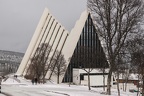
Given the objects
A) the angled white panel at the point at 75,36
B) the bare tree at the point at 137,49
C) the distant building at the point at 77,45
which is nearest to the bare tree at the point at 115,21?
the bare tree at the point at 137,49

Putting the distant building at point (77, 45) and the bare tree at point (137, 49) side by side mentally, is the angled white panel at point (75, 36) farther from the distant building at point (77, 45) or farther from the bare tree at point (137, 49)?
the bare tree at point (137, 49)

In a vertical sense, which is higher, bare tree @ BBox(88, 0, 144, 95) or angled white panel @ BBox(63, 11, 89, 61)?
angled white panel @ BBox(63, 11, 89, 61)

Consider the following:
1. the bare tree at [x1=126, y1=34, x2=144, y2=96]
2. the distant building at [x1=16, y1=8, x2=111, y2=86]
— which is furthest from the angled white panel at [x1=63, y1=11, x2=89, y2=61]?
the bare tree at [x1=126, y1=34, x2=144, y2=96]

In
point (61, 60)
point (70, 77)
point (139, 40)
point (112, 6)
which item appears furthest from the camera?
point (70, 77)

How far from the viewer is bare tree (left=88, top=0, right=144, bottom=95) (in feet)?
90.7

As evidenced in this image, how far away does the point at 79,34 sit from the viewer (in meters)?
92.1

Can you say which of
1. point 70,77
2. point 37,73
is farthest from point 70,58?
point 37,73

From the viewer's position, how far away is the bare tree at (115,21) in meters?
27.7

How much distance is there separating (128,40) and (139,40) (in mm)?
1258

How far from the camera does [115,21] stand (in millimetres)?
28016

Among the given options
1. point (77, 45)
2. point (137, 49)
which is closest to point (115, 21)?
point (137, 49)

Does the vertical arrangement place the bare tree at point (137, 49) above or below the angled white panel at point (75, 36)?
below

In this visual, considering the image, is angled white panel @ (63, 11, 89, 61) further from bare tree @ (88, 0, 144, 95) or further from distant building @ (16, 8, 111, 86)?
bare tree @ (88, 0, 144, 95)

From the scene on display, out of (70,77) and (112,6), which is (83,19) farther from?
(112,6)
